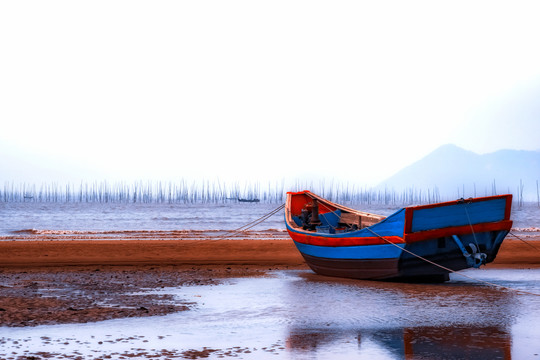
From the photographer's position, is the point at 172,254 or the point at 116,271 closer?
the point at 116,271

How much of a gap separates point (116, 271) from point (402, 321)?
35.4ft

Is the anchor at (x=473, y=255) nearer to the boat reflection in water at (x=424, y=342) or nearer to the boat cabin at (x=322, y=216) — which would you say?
the boat cabin at (x=322, y=216)

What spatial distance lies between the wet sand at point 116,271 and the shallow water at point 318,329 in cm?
94

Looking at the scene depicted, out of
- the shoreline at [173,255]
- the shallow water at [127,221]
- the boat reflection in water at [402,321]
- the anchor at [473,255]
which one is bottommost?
the shallow water at [127,221]

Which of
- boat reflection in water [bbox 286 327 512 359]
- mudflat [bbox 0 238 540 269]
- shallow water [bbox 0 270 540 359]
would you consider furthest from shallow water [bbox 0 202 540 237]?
boat reflection in water [bbox 286 327 512 359]

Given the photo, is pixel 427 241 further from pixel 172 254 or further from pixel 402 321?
pixel 172 254

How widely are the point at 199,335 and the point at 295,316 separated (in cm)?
229

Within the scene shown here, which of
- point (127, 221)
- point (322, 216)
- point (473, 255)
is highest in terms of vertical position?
point (322, 216)

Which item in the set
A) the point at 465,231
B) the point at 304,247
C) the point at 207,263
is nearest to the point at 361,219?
the point at 304,247

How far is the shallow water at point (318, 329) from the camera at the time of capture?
798cm

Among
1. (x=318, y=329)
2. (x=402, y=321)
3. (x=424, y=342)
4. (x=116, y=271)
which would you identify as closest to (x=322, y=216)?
(x=116, y=271)

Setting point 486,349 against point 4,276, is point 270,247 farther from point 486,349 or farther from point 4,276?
point 486,349

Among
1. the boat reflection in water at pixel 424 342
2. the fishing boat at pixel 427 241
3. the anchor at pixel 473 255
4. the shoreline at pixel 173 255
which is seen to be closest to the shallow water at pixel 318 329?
the boat reflection in water at pixel 424 342

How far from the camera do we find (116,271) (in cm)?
1858
